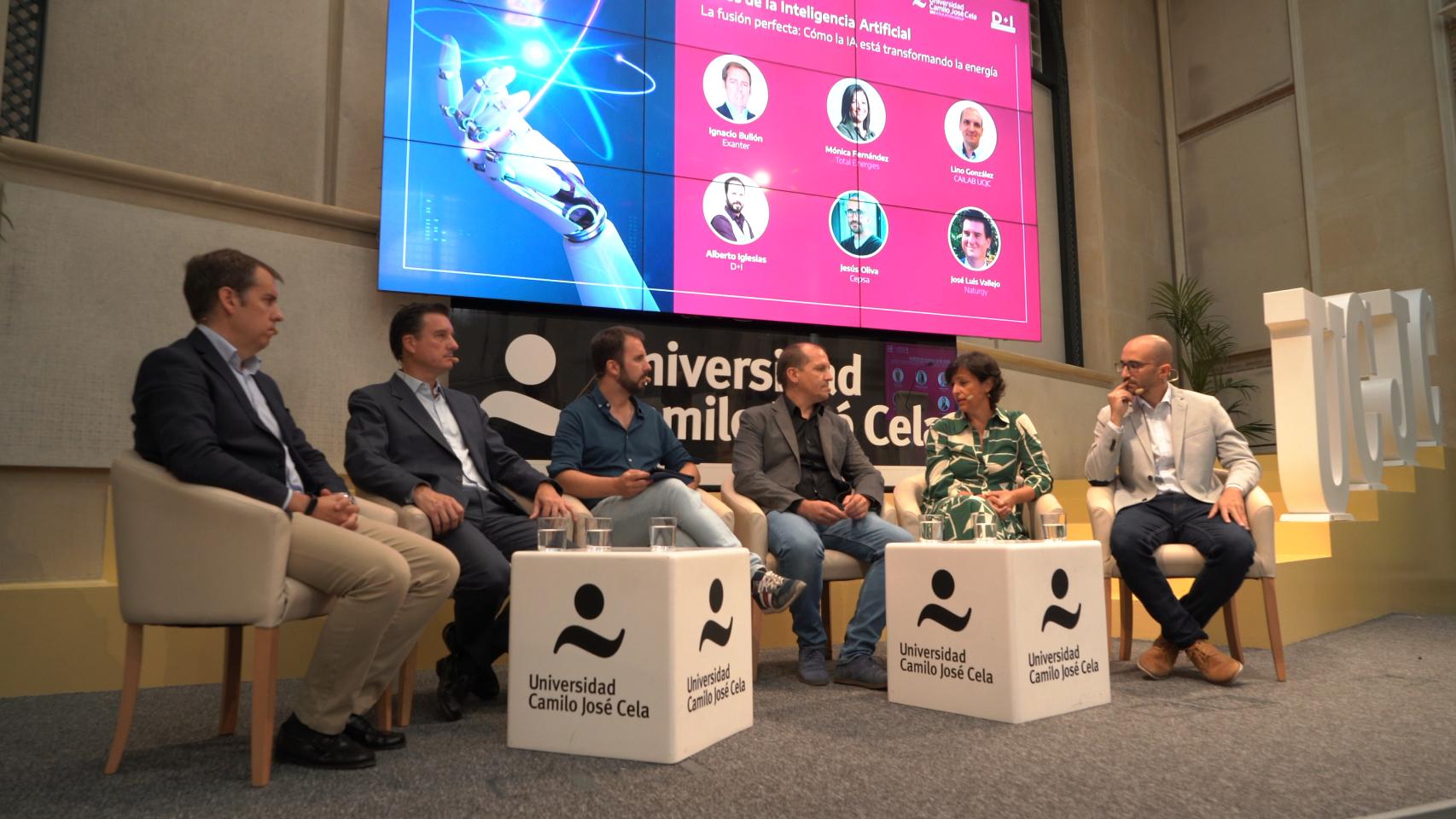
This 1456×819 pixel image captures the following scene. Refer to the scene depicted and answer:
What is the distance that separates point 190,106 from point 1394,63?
24.4ft

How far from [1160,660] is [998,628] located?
0.93 metres

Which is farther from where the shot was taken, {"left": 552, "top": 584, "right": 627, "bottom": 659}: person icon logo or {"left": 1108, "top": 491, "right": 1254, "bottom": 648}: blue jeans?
{"left": 1108, "top": 491, "right": 1254, "bottom": 648}: blue jeans

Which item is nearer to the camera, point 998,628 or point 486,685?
point 998,628

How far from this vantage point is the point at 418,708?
2.51 meters

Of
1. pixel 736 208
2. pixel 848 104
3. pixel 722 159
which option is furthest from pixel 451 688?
pixel 848 104

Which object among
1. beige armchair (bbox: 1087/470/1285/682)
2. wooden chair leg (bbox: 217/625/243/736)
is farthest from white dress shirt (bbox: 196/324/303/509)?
beige armchair (bbox: 1087/470/1285/682)

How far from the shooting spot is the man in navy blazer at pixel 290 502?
6.17ft

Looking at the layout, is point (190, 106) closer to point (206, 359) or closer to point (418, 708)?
point (206, 359)

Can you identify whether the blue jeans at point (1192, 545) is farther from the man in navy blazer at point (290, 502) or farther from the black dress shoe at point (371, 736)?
the black dress shoe at point (371, 736)

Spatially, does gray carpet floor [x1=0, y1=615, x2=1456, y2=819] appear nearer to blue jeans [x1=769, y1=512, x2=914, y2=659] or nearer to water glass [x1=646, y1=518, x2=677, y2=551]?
blue jeans [x1=769, y1=512, x2=914, y2=659]

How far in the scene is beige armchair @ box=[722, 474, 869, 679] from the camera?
116 inches

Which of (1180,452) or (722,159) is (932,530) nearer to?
(1180,452)

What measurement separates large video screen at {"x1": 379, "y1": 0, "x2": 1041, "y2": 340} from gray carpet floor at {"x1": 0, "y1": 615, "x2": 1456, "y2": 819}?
78.6 inches

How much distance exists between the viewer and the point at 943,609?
2469mm
